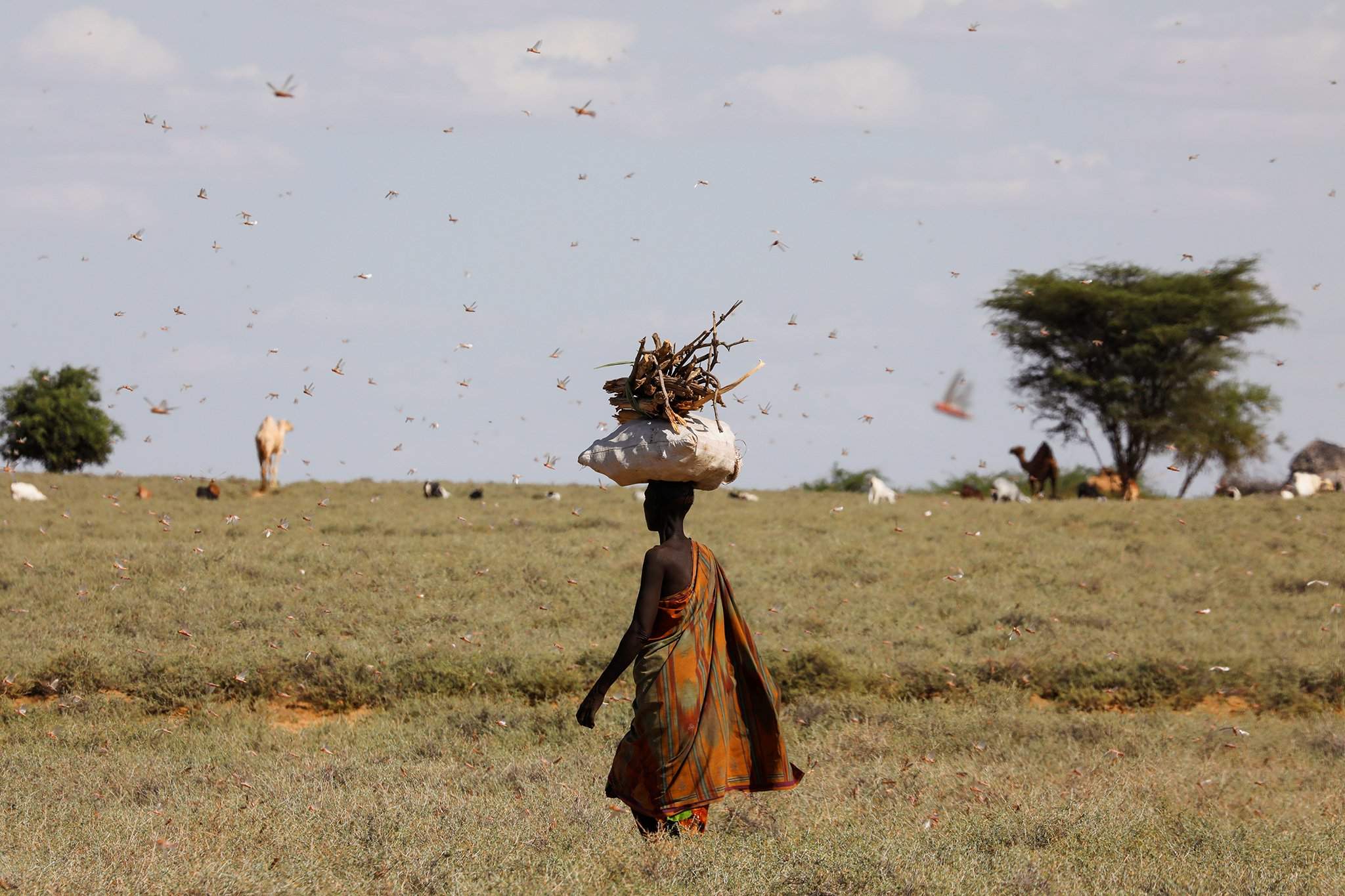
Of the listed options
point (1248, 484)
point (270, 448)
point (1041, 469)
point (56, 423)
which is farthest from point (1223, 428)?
point (56, 423)

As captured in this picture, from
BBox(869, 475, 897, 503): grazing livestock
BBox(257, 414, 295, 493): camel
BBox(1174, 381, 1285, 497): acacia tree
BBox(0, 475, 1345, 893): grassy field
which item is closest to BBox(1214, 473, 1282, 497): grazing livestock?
BBox(1174, 381, 1285, 497): acacia tree

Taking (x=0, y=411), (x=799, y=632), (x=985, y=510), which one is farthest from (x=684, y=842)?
(x=0, y=411)

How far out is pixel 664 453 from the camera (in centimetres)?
619

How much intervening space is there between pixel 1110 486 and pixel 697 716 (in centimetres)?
2962

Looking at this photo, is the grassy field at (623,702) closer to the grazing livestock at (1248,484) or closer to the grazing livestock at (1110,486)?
the grazing livestock at (1110,486)

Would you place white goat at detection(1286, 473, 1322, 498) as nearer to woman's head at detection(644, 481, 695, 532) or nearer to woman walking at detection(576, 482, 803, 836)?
woman walking at detection(576, 482, 803, 836)

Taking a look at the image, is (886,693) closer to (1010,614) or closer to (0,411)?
(1010,614)

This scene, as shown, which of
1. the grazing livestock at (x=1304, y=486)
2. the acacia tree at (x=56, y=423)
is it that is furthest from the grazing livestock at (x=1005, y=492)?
the acacia tree at (x=56, y=423)

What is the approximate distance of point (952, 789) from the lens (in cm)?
849

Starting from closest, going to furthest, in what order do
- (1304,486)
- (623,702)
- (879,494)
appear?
1. (623,702)
2. (879,494)
3. (1304,486)

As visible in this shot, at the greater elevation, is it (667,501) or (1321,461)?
(1321,461)

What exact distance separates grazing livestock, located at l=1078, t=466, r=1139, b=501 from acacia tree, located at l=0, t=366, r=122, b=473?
117 feet

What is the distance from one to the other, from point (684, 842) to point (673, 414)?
218cm

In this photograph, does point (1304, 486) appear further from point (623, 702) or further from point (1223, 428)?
point (623, 702)
